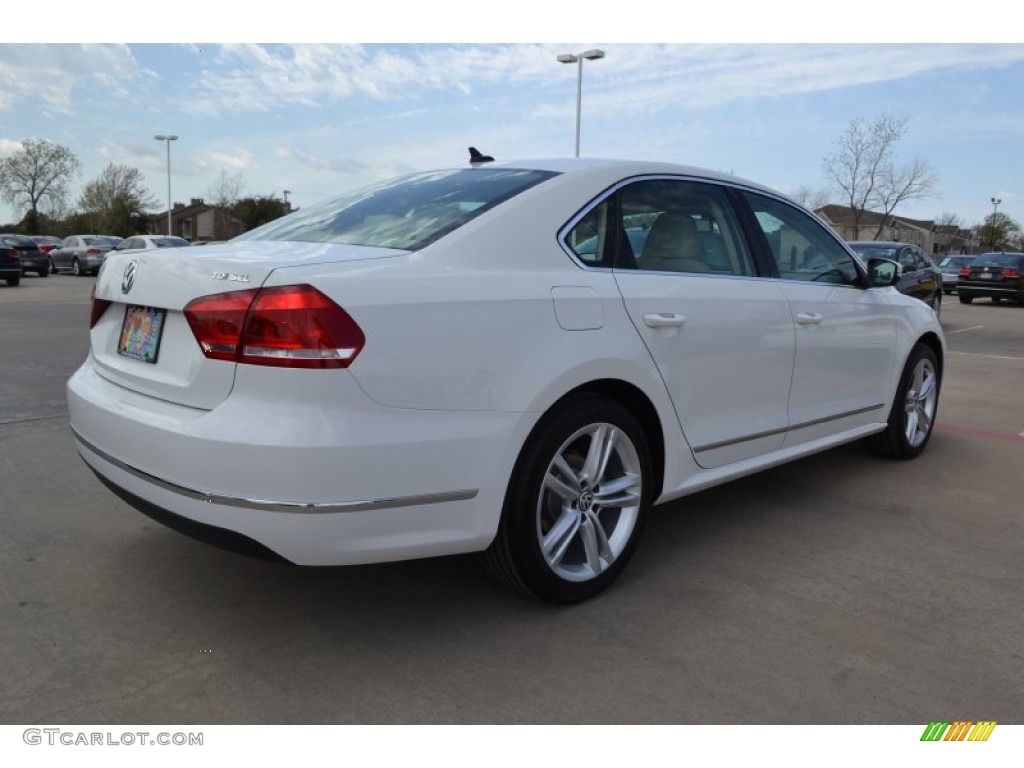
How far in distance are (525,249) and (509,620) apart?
49.5 inches

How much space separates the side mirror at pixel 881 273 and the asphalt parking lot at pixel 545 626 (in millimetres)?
1153

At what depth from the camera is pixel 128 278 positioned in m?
2.89

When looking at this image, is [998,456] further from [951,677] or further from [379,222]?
[379,222]

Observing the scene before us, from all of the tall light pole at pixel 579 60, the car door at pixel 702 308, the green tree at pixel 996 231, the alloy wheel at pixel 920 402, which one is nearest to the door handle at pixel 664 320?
the car door at pixel 702 308

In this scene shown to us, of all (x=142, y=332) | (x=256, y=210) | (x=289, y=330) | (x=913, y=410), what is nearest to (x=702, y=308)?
(x=289, y=330)

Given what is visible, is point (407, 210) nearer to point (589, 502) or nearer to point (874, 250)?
point (589, 502)

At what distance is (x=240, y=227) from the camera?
70.9m

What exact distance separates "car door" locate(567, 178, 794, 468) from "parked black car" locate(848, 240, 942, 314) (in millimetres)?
10425

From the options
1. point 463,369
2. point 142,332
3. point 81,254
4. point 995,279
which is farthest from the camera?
point 81,254

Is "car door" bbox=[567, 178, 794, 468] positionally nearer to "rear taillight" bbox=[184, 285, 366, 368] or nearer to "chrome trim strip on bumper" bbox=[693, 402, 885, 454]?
"chrome trim strip on bumper" bbox=[693, 402, 885, 454]

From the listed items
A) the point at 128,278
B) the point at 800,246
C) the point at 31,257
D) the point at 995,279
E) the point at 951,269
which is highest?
the point at 951,269

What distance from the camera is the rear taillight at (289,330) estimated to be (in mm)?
2326

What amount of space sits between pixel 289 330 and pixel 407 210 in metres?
0.95

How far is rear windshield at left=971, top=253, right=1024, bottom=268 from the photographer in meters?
22.9
